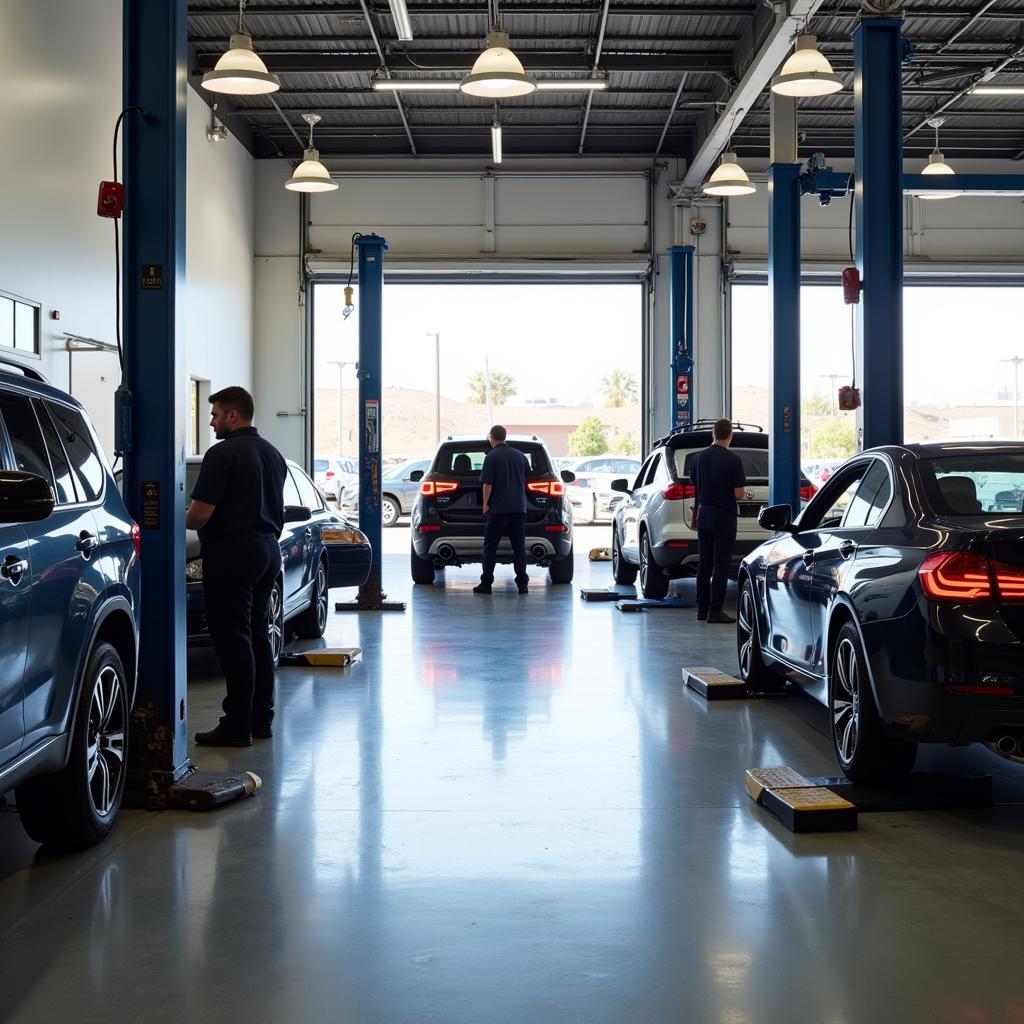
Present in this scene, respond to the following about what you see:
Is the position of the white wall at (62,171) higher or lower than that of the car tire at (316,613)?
higher

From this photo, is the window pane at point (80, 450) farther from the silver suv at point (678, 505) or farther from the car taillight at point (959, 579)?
the silver suv at point (678, 505)

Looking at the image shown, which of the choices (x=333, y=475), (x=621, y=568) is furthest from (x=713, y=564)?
(x=333, y=475)

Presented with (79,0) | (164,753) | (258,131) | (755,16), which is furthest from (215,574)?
(258,131)

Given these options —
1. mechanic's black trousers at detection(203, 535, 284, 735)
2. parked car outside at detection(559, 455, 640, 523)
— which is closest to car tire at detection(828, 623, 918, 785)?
mechanic's black trousers at detection(203, 535, 284, 735)

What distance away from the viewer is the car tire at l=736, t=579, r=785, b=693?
749cm

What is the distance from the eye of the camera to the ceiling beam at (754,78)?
13.5 m

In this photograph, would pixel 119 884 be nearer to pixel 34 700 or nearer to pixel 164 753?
pixel 34 700

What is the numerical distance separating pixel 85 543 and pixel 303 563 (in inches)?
197

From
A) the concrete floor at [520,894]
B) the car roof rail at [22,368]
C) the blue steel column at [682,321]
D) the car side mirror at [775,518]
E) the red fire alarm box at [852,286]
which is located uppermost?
the blue steel column at [682,321]

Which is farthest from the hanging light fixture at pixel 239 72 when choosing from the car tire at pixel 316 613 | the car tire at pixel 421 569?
the car tire at pixel 421 569

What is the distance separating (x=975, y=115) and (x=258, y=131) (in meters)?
12.0

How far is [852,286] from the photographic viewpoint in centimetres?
873

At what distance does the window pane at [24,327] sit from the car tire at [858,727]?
882cm

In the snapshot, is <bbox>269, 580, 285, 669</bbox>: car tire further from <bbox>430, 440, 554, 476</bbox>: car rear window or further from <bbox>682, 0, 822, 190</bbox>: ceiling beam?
<bbox>682, 0, 822, 190</bbox>: ceiling beam
